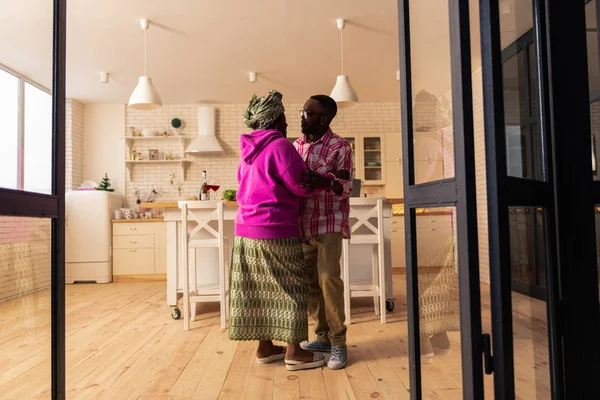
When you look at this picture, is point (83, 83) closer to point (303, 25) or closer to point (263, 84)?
point (263, 84)

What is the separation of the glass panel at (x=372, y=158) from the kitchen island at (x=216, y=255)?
3.59 metres

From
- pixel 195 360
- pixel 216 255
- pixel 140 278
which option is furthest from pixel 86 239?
pixel 195 360

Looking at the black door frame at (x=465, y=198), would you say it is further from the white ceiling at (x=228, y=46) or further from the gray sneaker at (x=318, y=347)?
the white ceiling at (x=228, y=46)

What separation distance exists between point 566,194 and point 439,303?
0.43 metres

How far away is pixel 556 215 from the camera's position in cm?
116

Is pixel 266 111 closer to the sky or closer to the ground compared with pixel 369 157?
closer to the ground

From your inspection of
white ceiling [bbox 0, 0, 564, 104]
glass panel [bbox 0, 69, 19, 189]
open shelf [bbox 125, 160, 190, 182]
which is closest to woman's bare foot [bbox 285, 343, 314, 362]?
glass panel [bbox 0, 69, 19, 189]

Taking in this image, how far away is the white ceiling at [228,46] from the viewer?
437 cm

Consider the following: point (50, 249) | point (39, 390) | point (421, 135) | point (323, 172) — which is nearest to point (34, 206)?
point (50, 249)

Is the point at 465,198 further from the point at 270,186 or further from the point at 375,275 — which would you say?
the point at 375,275

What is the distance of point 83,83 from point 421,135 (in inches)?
250

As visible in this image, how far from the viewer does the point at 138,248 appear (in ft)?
21.6

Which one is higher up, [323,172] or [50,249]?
[323,172]

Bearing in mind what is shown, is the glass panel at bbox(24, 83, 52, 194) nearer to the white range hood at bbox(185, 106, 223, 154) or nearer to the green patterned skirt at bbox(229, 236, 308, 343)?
the green patterned skirt at bbox(229, 236, 308, 343)
